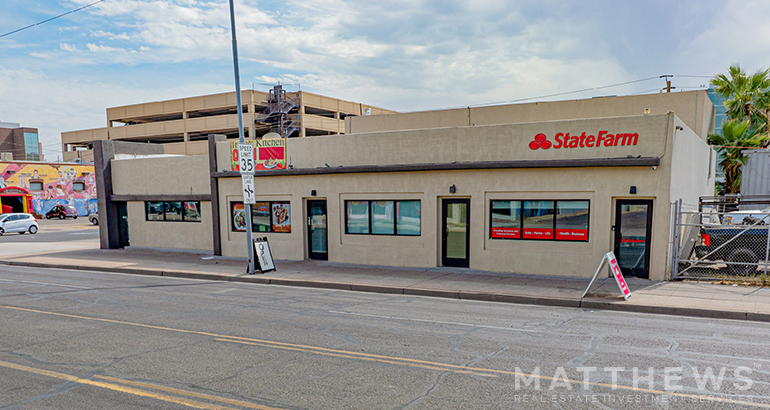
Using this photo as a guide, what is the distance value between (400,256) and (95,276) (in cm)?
1008

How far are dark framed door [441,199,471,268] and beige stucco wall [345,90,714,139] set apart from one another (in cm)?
768

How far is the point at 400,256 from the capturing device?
15.2 m

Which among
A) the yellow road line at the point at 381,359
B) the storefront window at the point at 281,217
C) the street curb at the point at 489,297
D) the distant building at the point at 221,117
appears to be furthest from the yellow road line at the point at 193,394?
the distant building at the point at 221,117

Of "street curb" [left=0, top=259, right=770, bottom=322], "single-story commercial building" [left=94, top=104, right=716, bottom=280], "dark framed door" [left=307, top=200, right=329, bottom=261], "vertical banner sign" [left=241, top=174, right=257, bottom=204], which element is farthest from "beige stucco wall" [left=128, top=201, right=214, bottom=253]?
"vertical banner sign" [left=241, top=174, right=257, bottom=204]

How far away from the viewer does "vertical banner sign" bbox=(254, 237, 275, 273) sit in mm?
14625

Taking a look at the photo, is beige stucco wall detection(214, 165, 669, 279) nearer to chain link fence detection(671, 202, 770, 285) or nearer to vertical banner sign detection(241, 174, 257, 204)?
chain link fence detection(671, 202, 770, 285)

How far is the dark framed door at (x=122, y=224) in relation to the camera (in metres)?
22.5

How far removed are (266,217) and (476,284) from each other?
355 inches

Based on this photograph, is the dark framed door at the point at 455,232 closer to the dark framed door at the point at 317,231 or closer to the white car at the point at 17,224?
the dark framed door at the point at 317,231

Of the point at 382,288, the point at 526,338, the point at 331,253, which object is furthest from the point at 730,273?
the point at 331,253

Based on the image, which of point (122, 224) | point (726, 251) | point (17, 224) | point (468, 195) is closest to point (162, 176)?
point (122, 224)

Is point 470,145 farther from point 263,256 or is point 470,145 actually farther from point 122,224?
point 122,224

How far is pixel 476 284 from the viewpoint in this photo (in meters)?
12.1

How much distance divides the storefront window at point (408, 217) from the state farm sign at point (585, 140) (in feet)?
13.4
